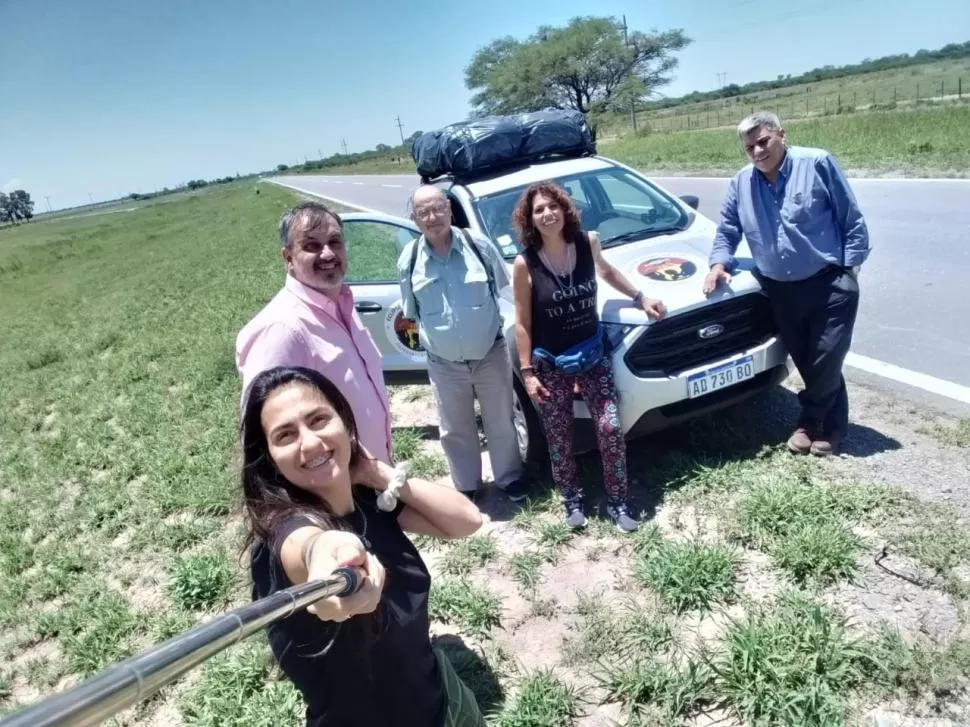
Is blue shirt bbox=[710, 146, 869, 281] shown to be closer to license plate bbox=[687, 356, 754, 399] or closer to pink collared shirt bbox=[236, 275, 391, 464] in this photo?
license plate bbox=[687, 356, 754, 399]

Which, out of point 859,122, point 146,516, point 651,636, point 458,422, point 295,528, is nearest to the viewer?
point 295,528

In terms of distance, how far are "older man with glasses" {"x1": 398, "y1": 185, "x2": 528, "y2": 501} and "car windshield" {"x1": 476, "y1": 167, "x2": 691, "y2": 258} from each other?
760 millimetres

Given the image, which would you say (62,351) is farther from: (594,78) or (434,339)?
(594,78)

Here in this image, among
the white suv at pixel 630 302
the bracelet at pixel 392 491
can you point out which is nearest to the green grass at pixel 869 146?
the white suv at pixel 630 302

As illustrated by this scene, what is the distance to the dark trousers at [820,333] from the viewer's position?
11.8ft

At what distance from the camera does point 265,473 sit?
1.61 m

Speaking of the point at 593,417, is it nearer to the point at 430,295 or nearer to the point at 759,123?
the point at 430,295

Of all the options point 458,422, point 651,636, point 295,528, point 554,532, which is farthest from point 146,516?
point 295,528

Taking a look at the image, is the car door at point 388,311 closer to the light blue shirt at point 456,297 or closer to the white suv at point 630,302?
the white suv at point 630,302

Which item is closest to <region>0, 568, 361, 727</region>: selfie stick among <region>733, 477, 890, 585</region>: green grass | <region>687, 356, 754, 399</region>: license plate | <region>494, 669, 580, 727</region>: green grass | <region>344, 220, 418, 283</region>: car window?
<region>494, 669, 580, 727</region>: green grass

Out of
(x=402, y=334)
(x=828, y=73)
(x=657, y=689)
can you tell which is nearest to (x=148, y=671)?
(x=657, y=689)

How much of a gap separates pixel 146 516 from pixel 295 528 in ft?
13.1

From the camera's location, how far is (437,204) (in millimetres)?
3521

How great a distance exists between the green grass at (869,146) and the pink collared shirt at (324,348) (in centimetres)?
1193
